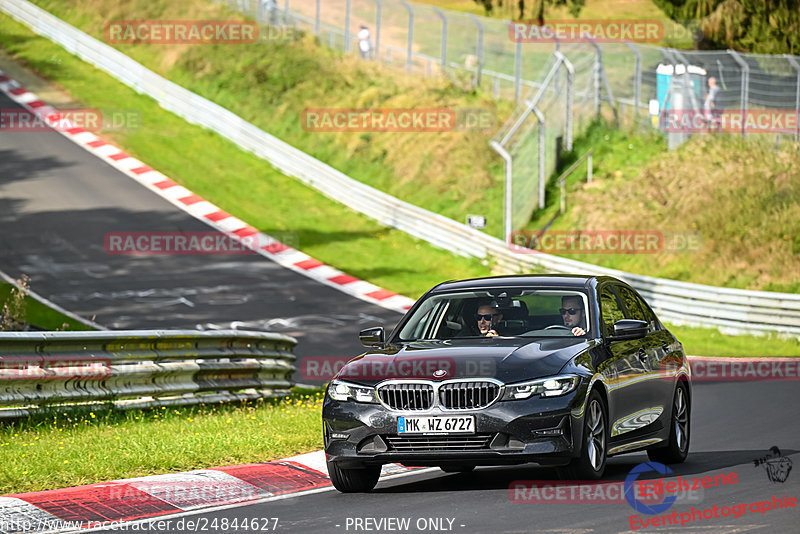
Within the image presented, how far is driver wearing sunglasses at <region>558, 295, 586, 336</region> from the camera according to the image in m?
9.70

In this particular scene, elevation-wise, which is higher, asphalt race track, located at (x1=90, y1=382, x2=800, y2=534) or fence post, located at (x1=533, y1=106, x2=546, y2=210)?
asphalt race track, located at (x1=90, y1=382, x2=800, y2=534)

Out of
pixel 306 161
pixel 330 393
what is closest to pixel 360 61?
pixel 306 161

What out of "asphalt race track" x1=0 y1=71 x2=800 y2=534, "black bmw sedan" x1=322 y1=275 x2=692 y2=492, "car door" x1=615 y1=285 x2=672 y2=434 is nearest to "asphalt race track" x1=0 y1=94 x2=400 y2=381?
"asphalt race track" x1=0 y1=71 x2=800 y2=534

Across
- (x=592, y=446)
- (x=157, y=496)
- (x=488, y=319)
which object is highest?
(x=488, y=319)

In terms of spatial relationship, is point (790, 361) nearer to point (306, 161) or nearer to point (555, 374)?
point (555, 374)

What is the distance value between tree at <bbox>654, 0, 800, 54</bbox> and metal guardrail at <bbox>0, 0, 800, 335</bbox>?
13.6m

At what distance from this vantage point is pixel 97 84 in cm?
4309

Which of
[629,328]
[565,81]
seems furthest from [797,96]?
[629,328]

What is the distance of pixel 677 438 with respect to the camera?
10.5 metres

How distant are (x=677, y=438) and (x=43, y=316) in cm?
1550

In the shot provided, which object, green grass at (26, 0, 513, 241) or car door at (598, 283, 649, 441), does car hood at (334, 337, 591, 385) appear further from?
green grass at (26, 0, 513, 241)
